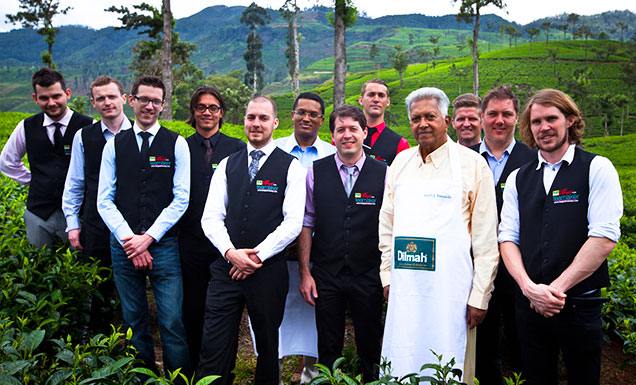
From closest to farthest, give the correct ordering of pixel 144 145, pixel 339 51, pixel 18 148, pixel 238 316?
pixel 238 316
pixel 144 145
pixel 18 148
pixel 339 51

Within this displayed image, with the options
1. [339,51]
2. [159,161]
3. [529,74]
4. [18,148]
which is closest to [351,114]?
[159,161]

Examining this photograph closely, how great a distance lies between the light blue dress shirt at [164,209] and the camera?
3.95 metres

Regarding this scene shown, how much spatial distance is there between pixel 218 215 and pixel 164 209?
0.44 metres

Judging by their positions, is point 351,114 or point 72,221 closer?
point 351,114

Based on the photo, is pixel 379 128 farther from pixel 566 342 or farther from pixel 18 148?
pixel 18 148

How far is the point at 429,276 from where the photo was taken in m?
3.40

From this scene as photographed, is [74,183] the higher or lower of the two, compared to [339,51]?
lower

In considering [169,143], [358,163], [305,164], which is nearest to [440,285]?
[358,163]

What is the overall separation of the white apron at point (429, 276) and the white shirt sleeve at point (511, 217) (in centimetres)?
23

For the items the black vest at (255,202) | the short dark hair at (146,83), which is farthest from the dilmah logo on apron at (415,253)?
the short dark hair at (146,83)

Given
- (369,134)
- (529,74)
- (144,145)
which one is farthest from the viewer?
(529,74)

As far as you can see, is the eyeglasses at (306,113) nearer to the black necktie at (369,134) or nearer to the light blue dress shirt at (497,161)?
the black necktie at (369,134)

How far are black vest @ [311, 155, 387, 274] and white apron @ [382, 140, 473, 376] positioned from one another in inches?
13.8

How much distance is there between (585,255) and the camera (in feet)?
9.93
